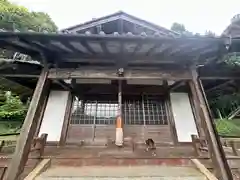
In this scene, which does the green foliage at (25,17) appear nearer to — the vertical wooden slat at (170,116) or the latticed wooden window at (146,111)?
the latticed wooden window at (146,111)

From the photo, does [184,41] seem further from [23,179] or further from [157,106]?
[23,179]

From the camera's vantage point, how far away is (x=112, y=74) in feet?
15.1

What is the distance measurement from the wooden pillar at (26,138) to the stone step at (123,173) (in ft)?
2.21

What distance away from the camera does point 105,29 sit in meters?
7.58

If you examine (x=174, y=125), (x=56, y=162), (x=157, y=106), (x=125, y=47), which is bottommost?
(x=56, y=162)

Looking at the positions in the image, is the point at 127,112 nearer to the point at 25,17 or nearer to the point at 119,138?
the point at 119,138

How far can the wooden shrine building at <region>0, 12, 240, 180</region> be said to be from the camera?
3.89 m

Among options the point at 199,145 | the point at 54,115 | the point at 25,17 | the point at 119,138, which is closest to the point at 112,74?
the point at 119,138

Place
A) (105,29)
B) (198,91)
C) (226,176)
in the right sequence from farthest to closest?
1. (105,29)
2. (198,91)
3. (226,176)

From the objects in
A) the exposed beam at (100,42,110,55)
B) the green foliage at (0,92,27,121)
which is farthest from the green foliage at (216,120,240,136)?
the green foliage at (0,92,27,121)

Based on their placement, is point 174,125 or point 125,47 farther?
point 174,125

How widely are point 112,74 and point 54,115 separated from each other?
2.48 m

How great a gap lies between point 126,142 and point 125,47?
258cm

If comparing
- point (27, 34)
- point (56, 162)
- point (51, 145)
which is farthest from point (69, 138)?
point (27, 34)
